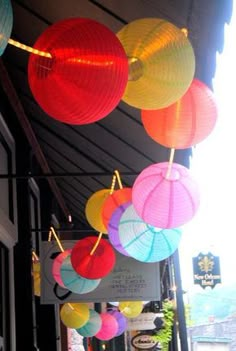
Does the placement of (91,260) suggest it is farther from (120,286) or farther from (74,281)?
(120,286)

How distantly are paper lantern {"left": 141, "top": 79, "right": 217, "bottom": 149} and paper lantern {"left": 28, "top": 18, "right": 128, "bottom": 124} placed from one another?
2.02 ft

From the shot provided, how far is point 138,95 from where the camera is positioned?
2121 mm

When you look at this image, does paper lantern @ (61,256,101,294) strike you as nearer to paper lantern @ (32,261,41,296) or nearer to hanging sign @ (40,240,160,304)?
hanging sign @ (40,240,160,304)


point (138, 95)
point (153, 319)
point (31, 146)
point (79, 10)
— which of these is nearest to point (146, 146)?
point (31, 146)

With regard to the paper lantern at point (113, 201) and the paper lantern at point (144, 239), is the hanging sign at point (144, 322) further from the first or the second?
the paper lantern at point (144, 239)

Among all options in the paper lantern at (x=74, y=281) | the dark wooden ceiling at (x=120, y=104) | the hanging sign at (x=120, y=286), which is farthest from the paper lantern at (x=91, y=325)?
Answer: the paper lantern at (x=74, y=281)

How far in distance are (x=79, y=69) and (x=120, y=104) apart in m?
2.91

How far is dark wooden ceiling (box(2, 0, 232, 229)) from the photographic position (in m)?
3.19

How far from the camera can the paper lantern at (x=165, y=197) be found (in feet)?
9.36

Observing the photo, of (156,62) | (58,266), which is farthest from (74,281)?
(156,62)

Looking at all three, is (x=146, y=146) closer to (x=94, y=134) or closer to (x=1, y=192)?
(x=94, y=134)

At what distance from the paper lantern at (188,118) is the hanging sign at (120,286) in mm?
3732

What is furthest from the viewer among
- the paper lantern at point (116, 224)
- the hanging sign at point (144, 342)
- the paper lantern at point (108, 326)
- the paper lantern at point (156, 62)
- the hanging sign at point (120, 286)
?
the hanging sign at point (144, 342)

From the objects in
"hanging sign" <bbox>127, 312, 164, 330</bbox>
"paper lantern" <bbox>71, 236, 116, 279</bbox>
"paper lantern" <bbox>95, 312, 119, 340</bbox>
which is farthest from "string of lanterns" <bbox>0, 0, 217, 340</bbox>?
"hanging sign" <bbox>127, 312, 164, 330</bbox>
